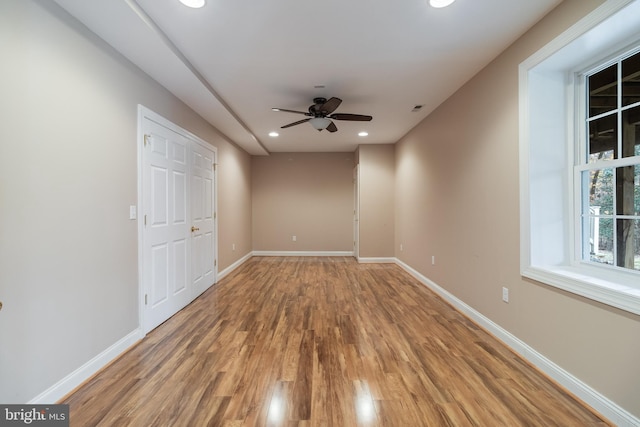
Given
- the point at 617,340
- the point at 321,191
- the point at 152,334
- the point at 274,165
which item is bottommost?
the point at 152,334

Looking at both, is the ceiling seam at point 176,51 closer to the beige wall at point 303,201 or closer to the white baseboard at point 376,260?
the beige wall at point 303,201

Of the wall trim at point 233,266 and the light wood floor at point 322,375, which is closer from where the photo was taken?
the light wood floor at point 322,375

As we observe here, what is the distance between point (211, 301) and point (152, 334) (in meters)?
0.95

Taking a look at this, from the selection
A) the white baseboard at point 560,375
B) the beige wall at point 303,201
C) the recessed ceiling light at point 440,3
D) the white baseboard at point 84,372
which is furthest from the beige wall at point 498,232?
the white baseboard at point 84,372

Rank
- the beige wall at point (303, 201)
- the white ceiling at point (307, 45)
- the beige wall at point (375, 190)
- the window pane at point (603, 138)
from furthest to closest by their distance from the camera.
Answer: the beige wall at point (303, 201) < the beige wall at point (375, 190) < the white ceiling at point (307, 45) < the window pane at point (603, 138)

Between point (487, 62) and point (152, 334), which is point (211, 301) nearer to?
point (152, 334)

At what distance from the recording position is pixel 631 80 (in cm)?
168

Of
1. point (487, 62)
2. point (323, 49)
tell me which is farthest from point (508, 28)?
point (323, 49)

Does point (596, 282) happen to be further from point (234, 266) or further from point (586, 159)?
point (234, 266)

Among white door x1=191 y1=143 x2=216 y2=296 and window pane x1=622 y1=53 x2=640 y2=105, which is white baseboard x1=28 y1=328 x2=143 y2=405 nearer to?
white door x1=191 y1=143 x2=216 y2=296

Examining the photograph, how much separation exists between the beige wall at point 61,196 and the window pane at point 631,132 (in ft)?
11.5

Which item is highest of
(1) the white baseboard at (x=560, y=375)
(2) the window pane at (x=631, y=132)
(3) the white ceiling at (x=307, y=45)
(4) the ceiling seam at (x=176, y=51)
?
(3) the white ceiling at (x=307, y=45)

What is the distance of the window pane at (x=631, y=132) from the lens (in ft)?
5.35

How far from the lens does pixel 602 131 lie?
186cm
